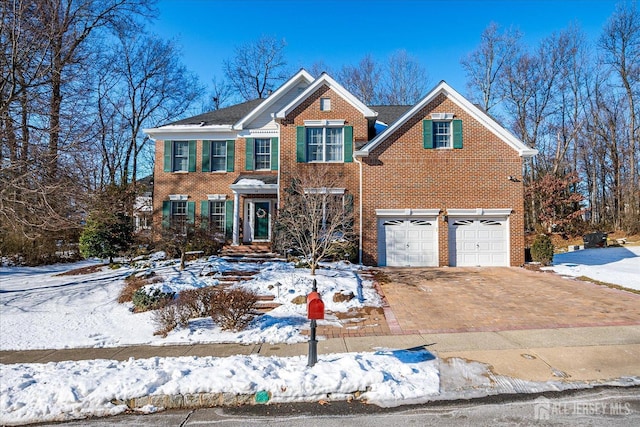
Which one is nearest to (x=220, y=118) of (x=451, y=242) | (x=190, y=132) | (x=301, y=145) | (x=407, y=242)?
(x=190, y=132)

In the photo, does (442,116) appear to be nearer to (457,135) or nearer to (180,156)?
(457,135)

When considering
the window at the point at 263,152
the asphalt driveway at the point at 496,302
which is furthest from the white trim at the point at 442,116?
the window at the point at 263,152

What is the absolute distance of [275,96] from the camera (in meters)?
17.5

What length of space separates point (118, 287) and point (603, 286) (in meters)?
15.0

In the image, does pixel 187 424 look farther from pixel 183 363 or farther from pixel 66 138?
pixel 66 138

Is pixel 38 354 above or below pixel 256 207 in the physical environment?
below

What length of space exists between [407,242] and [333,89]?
772cm

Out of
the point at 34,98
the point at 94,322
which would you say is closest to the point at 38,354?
the point at 94,322

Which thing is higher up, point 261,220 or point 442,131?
point 442,131

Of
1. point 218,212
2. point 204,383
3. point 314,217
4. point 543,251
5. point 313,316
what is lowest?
point 204,383

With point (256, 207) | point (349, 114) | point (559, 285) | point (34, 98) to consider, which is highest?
point (349, 114)

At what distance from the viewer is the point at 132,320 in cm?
836

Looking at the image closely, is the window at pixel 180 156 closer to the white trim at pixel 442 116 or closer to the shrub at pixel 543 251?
the white trim at pixel 442 116

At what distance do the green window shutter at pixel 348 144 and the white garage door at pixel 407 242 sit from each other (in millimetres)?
3354
